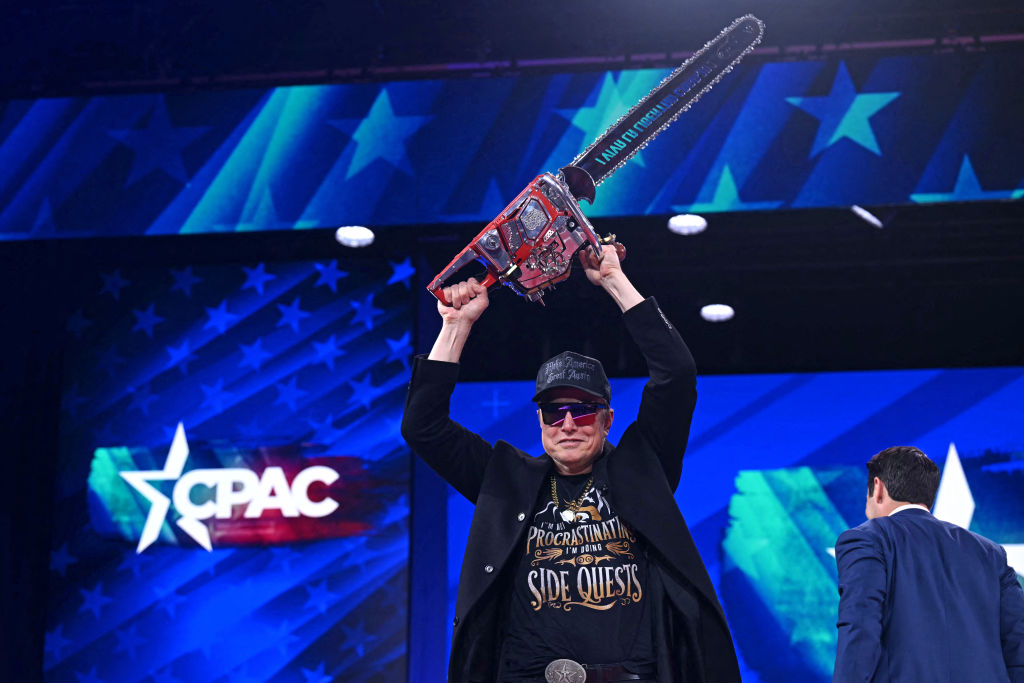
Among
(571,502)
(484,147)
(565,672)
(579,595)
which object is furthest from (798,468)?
(565,672)

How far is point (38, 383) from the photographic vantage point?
566 centimetres

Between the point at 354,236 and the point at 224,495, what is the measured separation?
5.12 feet

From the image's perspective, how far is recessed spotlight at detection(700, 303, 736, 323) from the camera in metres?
6.23

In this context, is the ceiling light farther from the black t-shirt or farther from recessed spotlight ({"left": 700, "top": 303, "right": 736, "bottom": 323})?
the black t-shirt

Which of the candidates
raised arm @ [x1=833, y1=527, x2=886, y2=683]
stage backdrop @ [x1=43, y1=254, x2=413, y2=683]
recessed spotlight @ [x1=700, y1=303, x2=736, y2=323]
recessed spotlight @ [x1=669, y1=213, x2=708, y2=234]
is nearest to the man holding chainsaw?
raised arm @ [x1=833, y1=527, x2=886, y2=683]

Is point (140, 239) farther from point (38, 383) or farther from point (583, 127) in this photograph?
point (583, 127)

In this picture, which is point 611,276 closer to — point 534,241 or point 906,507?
point 534,241

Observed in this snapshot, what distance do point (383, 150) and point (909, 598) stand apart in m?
3.43

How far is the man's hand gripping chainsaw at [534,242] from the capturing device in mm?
2635

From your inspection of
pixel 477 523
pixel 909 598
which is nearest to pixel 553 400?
pixel 477 523

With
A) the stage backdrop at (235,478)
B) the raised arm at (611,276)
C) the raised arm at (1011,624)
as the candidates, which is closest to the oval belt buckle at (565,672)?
the raised arm at (611,276)

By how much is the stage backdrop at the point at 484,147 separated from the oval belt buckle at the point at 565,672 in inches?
117

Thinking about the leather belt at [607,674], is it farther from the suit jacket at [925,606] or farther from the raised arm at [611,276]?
Answer: the raised arm at [611,276]

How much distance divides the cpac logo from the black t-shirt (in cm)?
309
